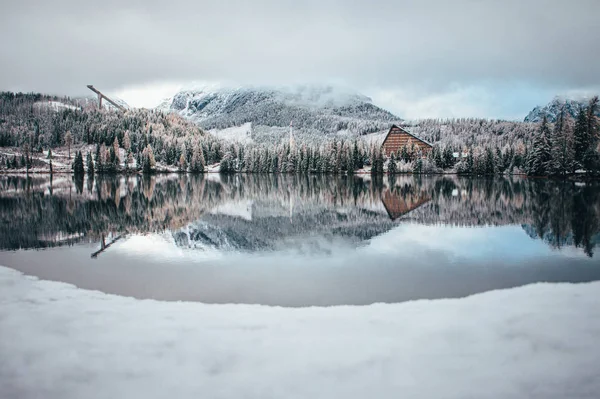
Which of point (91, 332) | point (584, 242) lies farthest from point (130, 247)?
point (584, 242)

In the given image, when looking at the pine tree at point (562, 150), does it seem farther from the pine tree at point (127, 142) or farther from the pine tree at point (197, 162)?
the pine tree at point (127, 142)

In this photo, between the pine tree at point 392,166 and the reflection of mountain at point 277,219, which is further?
the pine tree at point 392,166

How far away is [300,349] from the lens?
6102 millimetres

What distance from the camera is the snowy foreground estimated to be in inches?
202

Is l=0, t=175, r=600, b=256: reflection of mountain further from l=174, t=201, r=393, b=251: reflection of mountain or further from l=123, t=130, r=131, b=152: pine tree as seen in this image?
l=123, t=130, r=131, b=152: pine tree

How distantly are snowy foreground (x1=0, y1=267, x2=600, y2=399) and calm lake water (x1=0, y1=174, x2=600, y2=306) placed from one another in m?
1.49

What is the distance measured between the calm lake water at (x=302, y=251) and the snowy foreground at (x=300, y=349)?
149 cm

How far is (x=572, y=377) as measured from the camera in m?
5.34

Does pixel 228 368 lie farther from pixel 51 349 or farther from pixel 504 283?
pixel 504 283

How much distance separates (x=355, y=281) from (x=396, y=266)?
2030mm

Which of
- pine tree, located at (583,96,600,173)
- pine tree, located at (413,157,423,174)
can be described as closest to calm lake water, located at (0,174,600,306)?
pine tree, located at (583,96,600,173)

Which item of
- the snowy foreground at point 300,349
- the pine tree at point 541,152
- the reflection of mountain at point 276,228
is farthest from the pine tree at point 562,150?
the snowy foreground at point 300,349

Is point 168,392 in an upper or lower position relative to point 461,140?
lower

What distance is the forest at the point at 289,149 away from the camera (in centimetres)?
6512
